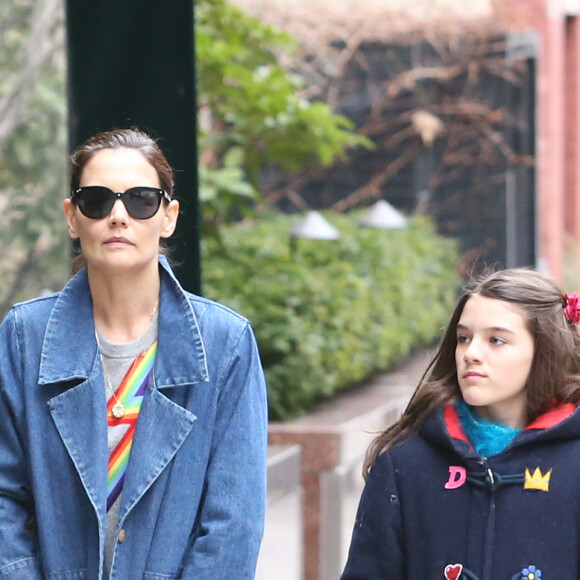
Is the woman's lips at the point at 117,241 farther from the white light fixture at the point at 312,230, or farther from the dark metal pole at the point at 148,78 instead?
the white light fixture at the point at 312,230

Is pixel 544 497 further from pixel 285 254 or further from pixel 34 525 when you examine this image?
pixel 285 254

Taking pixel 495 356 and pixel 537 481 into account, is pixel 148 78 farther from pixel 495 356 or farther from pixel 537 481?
pixel 537 481

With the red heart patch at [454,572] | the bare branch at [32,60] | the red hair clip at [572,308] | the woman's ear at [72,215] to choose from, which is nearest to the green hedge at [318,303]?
the bare branch at [32,60]

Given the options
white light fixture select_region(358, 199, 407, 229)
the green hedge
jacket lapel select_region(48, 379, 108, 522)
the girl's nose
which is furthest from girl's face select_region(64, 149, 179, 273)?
white light fixture select_region(358, 199, 407, 229)

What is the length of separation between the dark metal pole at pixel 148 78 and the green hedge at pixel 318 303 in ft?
10.4

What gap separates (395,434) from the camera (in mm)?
2777

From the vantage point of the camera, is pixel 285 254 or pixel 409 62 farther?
pixel 409 62

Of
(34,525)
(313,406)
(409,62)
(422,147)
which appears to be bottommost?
(313,406)

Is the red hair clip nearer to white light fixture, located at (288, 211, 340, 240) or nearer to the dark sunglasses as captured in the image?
the dark sunglasses

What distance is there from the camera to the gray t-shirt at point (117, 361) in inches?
96.0

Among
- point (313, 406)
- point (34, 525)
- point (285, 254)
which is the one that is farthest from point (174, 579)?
point (285, 254)

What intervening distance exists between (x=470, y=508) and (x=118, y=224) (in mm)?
1007

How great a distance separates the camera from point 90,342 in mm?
2490

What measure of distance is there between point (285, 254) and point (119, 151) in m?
6.10
